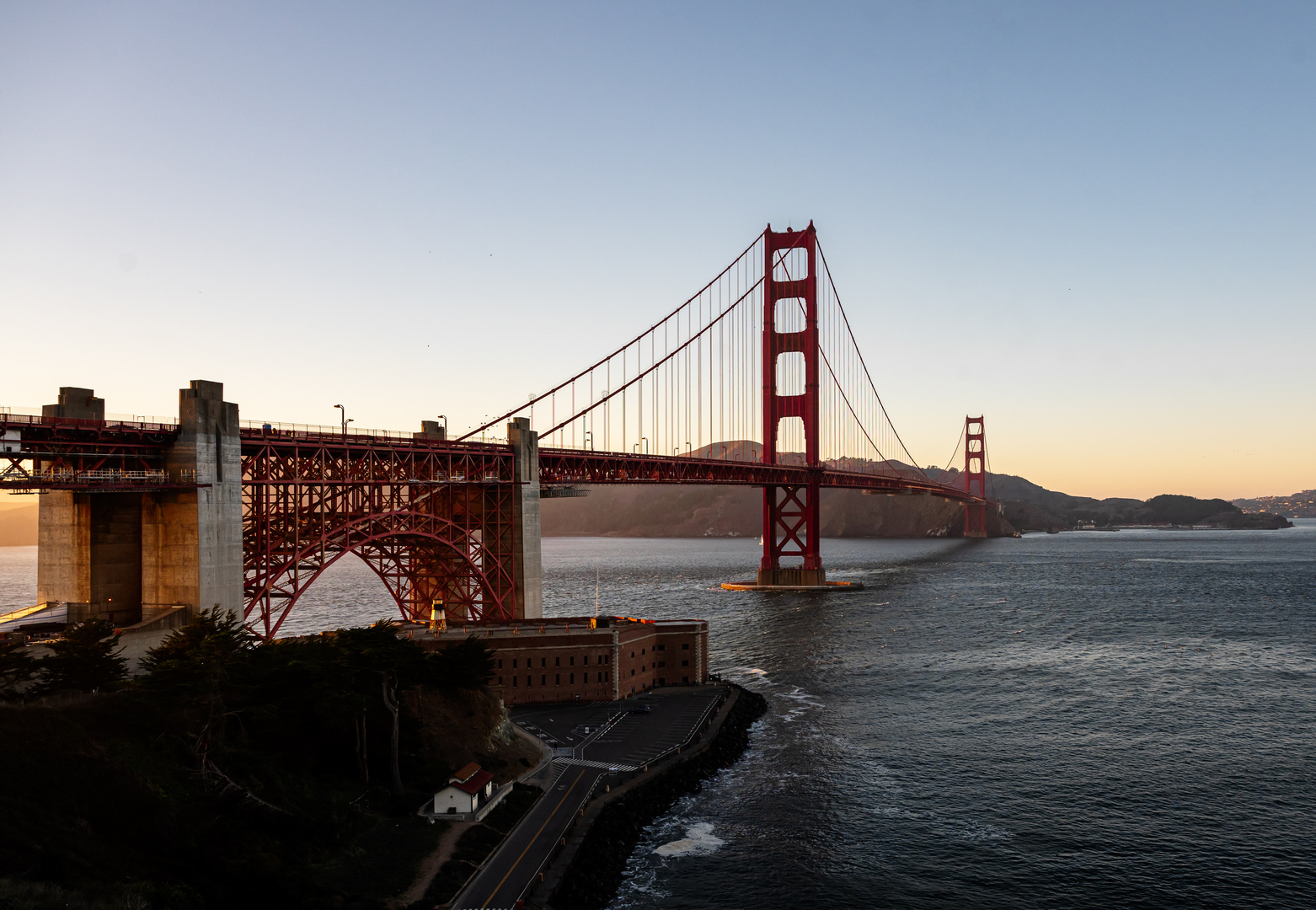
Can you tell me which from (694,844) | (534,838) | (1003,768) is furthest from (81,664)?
(1003,768)

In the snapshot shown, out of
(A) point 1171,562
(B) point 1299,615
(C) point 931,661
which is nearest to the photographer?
(C) point 931,661

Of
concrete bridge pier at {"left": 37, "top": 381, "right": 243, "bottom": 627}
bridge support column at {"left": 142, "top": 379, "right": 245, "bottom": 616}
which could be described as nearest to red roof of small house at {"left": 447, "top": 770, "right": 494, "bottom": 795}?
bridge support column at {"left": 142, "top": 379, "right": 245, "bottom": 616}

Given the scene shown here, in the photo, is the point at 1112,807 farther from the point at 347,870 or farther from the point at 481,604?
the point at 481,604

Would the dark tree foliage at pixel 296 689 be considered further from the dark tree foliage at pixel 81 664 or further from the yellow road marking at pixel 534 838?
the yellow road marking at pixel 534 838

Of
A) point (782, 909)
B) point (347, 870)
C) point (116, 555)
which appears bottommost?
point (782, 909)

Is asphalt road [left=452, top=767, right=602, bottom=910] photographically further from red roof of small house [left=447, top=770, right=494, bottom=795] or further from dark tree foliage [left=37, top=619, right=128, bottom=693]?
dark tree foliage [left=37, top=619, right=128, bottom=693]

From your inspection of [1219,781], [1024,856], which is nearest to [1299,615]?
[1219,781]
